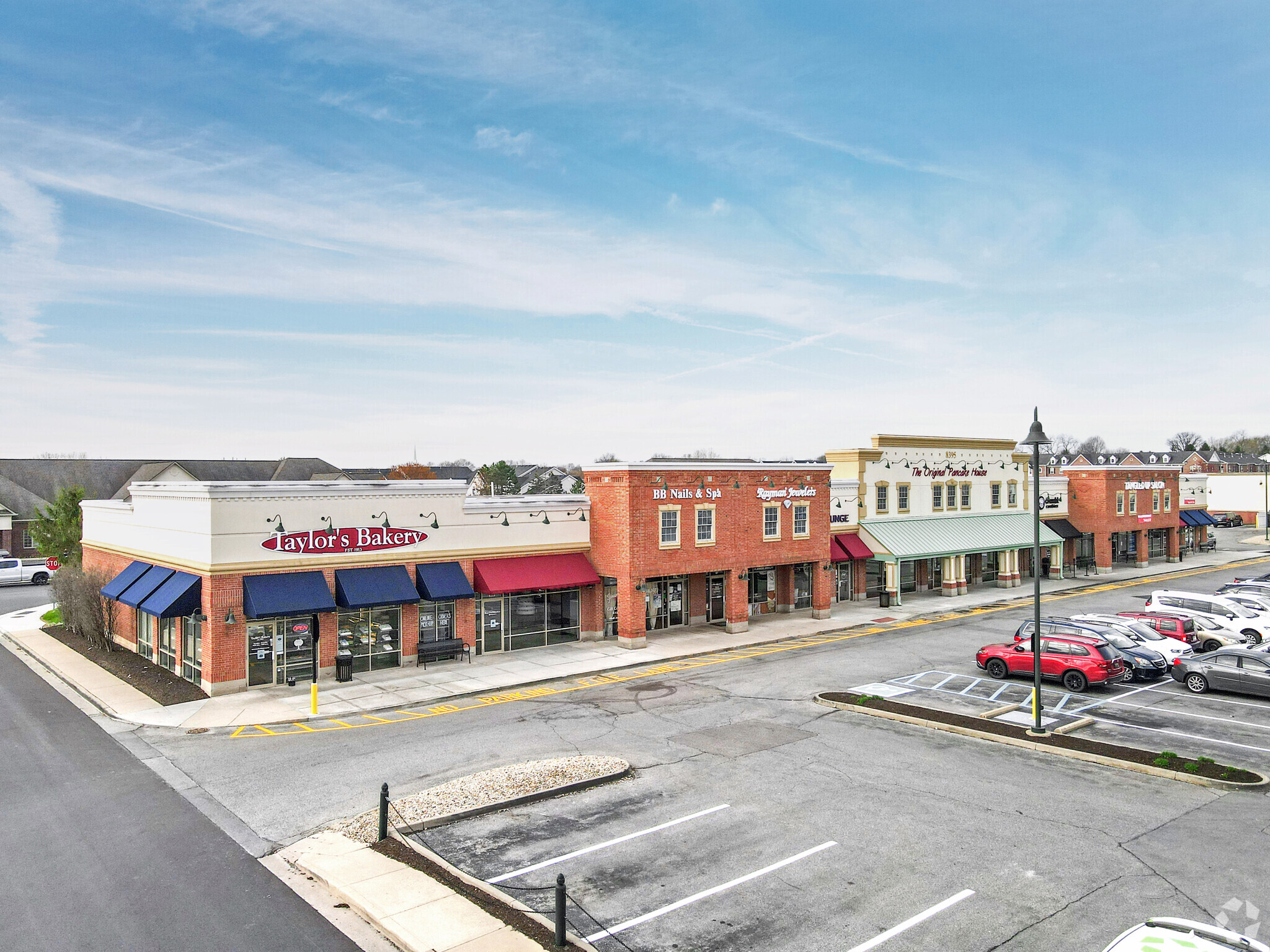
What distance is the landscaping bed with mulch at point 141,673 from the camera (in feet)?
83.3

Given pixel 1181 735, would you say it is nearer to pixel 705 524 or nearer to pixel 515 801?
pixel 515 801

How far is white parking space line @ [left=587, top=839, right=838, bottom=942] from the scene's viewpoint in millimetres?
11250

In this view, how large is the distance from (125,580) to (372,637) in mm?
10480

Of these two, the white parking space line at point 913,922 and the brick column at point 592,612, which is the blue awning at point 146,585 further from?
the white parking space line at point 913,922

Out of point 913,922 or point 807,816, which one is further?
point 807,816

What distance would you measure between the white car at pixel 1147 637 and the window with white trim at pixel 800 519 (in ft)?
39.7

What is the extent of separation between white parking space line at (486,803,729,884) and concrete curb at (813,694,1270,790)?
7902 millimetres

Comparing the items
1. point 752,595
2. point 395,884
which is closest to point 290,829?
point 395,884

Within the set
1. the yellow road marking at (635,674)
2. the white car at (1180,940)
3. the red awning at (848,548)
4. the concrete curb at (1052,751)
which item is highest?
the red awning at (848,548)

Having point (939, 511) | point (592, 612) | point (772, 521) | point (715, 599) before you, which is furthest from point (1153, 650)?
point (939, 511)

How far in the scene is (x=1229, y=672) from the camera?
24.5 metres

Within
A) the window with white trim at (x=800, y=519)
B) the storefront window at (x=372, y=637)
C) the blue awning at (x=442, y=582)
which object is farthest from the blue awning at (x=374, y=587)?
the window with white trim at (x=800, y=519)

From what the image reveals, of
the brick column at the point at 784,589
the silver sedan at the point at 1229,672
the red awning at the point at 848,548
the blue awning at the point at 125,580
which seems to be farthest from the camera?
the red awning at the point at 848,548

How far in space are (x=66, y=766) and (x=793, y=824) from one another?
52.7ft
